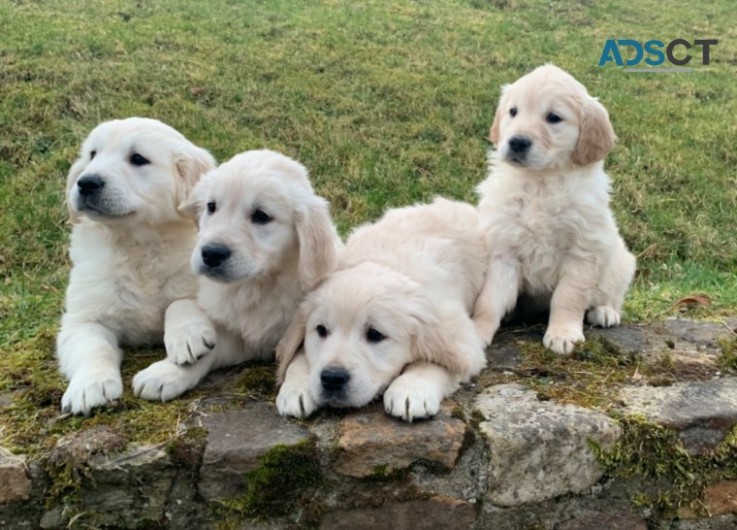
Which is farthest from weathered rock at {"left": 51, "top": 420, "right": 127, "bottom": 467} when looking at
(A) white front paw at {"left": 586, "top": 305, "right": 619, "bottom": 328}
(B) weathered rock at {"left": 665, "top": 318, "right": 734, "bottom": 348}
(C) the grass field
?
(B) weathered rock at {"left": 665, "top": 318, "right": 734, "bottom": 348}

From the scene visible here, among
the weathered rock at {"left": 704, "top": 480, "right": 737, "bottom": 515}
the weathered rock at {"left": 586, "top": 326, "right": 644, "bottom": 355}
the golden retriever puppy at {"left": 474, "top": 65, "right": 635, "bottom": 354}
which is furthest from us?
the golden retriever puppy at {"left": 474, "top": 65, "right": 635, "bottom": 354}

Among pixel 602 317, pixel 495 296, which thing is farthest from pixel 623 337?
pixel 495 296

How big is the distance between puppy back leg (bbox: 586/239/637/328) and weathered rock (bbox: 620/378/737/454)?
77 centimetres

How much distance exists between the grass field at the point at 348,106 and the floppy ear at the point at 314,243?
2024mm

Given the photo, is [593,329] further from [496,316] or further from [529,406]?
[529,406]

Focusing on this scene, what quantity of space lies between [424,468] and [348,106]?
25.1ft

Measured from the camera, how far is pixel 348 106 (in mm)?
9906

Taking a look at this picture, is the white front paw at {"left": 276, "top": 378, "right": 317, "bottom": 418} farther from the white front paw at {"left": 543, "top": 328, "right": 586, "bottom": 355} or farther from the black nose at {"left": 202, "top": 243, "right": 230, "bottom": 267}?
the white front paw at {"left": 543, "top": 328, "right": 586, "bottom": 355}

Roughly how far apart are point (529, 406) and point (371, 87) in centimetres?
802

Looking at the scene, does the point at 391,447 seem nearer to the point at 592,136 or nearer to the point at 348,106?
the point at 592,136

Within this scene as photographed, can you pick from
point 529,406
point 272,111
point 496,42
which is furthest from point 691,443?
point 496,42

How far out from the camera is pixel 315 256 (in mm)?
3141

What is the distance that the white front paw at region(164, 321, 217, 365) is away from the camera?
3021 millimetres

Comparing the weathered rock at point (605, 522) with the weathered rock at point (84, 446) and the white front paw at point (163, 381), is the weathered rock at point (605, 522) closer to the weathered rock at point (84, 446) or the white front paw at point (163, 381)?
the white front paw at point (163, 381)
